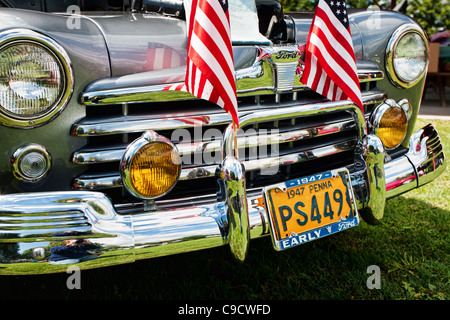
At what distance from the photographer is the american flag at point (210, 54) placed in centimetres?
→ 155

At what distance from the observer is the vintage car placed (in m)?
1.39

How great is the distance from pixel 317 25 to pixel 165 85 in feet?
2.36

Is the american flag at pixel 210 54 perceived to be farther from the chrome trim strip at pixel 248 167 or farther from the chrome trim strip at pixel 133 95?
the chrome trim strip at pixel 248 167

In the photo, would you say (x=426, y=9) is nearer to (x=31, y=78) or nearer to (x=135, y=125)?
(x=135, y=125)

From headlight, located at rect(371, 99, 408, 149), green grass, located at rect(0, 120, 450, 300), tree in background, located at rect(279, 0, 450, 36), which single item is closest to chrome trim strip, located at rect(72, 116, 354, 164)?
headlight, located at rect(371, 99, 408, 149)

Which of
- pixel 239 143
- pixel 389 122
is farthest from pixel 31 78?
pixel 389 122

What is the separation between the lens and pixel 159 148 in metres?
1.54

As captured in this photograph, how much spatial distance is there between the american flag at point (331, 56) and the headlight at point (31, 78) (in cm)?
94

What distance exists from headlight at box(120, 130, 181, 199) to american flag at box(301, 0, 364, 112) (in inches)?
Result: 26.6

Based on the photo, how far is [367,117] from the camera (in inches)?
86.0

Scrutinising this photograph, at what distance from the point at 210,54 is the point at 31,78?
0.58 metres

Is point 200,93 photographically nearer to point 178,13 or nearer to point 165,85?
point 165,85
